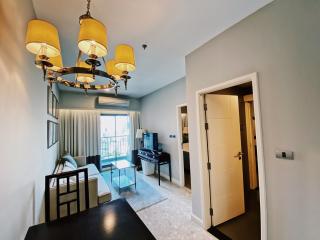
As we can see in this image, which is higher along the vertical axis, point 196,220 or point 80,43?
point 80,43

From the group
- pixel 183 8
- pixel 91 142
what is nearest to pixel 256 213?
pixel 183 8

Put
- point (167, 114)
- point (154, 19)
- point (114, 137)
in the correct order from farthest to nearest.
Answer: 1. point (114, 137)
2. point (167, 114)
3. point (154, 19)

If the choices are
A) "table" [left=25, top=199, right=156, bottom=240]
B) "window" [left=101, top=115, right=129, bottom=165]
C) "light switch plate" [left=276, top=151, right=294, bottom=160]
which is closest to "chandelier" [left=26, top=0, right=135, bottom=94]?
"table" [left=25, top=199, right=156, bottom=240]

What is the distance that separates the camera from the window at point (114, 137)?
218 inches

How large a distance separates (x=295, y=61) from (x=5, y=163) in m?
2.37

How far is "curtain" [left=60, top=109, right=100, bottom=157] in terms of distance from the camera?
4.59 m

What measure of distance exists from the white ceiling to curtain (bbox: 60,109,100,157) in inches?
108

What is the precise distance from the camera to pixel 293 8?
4.41 ft

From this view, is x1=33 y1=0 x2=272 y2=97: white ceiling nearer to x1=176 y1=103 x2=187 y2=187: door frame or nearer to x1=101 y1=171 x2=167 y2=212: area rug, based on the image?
x1=176 y1=103 x2=187 y2=187: door frame

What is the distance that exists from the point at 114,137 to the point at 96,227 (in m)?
4.73

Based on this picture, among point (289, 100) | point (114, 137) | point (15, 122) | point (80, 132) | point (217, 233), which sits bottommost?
point (217, 233)

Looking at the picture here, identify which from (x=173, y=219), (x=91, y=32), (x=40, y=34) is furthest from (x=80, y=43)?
(x=173, y=219)

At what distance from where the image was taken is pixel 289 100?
1378 mm

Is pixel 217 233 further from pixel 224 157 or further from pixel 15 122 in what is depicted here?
pixel 15 122
